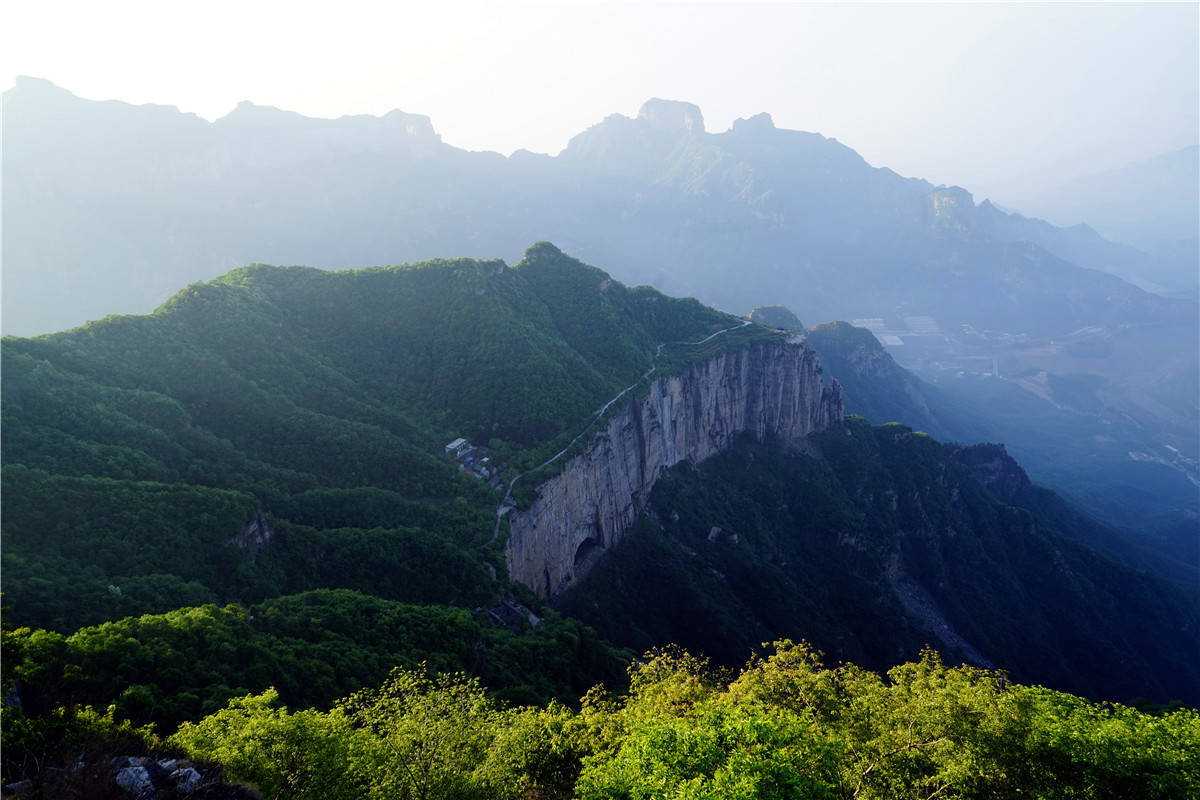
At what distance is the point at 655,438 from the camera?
10212 centimetres

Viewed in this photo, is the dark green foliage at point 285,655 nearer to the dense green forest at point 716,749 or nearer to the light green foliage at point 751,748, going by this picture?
the dense green forest at point 716,749

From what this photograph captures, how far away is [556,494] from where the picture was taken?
3083 inches

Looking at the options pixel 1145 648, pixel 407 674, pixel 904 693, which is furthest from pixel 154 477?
pixel 1145 648

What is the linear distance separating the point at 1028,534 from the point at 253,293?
520 feet

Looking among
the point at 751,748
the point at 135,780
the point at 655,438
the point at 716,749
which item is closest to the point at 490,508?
the point at 655,438

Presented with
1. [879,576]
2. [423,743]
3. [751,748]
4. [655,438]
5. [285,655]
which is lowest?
[879,576]

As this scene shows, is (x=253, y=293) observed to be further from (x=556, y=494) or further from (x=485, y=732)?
(x=485, y=732)

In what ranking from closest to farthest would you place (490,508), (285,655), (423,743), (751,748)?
(751,748), (423,743), (285,655), (490,508)

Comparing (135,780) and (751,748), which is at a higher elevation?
(751,748)

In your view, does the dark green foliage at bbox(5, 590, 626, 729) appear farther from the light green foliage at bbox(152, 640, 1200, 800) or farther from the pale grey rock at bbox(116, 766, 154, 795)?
the pale grey rock at bbox(116, 766, 154, 795)

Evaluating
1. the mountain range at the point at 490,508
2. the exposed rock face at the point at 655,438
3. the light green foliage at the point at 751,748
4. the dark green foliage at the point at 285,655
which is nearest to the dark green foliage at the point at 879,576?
the mountain range at the point at 490,508

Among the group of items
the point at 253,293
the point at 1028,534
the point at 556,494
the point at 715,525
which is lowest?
the point at 1028,534

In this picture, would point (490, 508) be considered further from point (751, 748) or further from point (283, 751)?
point (751, 748)

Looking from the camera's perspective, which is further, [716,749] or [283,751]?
[283,751]
